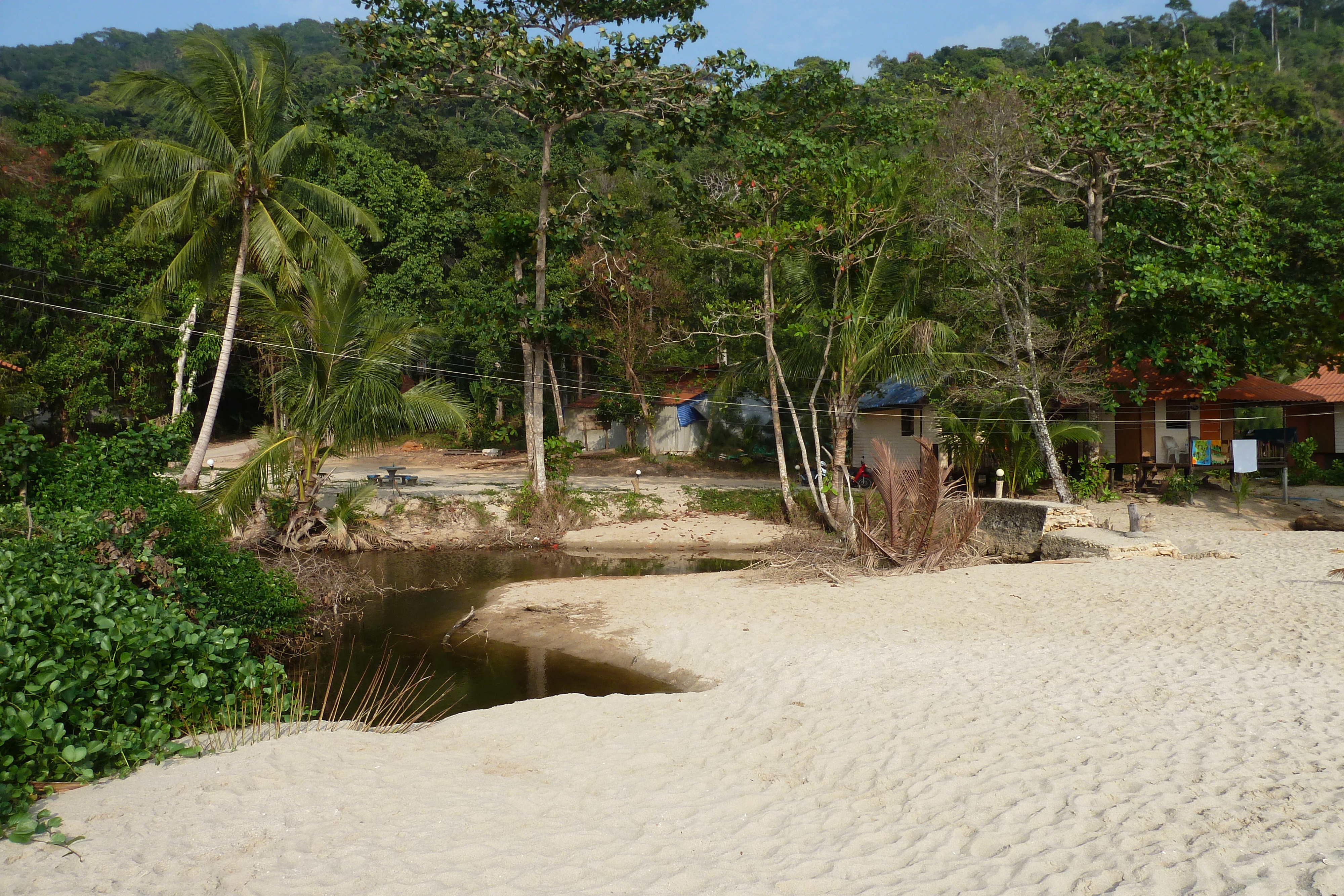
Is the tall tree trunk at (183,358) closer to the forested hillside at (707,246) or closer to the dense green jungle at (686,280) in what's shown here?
the dense green jungle at (686,280)

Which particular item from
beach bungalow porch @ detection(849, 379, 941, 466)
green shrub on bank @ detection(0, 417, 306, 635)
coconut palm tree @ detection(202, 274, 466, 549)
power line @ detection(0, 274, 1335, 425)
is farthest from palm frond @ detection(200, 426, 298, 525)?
beach bungalow porch @ detection(849, 379, 941, 466)

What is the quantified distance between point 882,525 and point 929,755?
26.8 feet

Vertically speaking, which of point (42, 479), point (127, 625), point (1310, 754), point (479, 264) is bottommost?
point (1310, 754)

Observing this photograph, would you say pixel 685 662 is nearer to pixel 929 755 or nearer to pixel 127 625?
pixel 929 755

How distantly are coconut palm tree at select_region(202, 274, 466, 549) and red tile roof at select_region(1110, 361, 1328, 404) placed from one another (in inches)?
643

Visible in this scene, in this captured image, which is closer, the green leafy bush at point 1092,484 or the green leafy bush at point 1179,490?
the green leafy bush at point 1179,490

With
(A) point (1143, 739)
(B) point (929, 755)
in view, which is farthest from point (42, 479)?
(A) point (1143, 739)

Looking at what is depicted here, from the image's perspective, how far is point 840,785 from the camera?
567cm

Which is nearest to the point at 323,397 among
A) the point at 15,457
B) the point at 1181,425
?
the point at 15,457

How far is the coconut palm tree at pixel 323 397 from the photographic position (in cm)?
1464

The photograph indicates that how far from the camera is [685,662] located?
9.54 m

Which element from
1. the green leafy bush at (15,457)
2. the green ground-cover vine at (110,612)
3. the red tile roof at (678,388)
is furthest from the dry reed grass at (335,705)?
the red tile roof at (678,388)

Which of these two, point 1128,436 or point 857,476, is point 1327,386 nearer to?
point 1128,436

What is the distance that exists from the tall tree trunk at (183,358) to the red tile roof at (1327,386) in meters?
31.8
